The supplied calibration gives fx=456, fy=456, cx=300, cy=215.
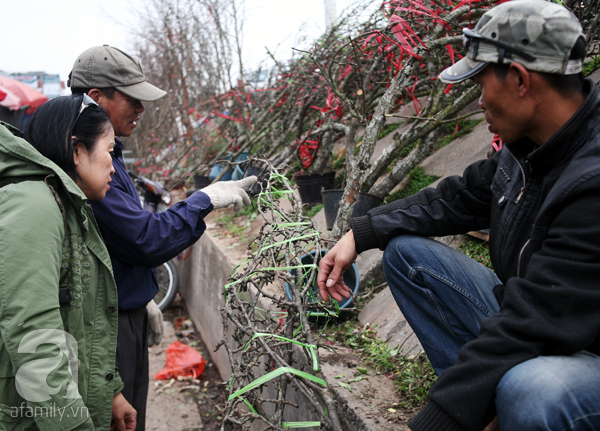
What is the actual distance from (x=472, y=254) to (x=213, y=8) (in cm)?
734

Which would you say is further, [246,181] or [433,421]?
[246,181]

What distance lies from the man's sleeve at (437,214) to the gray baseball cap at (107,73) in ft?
4.17

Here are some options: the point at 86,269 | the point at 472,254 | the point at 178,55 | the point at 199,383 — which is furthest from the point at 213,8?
the point at 86,269

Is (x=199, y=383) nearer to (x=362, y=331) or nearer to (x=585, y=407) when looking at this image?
(x=362, y=331)

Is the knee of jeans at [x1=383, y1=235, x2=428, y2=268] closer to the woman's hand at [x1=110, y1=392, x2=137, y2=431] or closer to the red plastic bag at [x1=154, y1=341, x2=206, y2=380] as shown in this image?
the woman's hand at [x1=110, y1=392, x2=137, y2=431]

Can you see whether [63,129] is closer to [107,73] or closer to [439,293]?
[107,73]

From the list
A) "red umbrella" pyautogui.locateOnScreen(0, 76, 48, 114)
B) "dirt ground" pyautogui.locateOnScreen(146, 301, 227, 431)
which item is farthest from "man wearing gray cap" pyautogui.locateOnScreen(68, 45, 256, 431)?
"red umbrella" pyautogui.locateOnScreen(0, 76, 48, 114)

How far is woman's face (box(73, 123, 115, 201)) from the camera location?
167 centimetres

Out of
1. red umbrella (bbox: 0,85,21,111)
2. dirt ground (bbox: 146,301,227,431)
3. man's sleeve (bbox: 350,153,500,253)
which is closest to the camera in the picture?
man's sleeve (bbox: 350,153,500,253)

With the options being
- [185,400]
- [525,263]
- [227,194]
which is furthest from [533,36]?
[185,400]

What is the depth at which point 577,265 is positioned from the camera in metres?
1.06

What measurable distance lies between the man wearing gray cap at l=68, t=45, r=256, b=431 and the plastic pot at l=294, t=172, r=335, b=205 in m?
2.57

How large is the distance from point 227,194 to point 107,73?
82cm

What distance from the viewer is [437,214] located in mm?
1794
